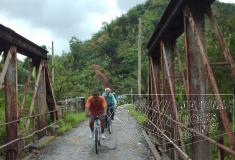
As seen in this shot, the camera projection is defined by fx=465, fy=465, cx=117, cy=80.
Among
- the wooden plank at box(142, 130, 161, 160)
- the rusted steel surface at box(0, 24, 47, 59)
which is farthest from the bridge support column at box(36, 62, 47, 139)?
the wooden plank at box(142, 130, 161, 160)

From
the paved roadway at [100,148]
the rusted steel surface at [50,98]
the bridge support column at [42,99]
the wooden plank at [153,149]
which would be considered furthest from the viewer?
the rusted steel surface at [50,98]

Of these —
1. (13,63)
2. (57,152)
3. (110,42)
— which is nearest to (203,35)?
(13,63)

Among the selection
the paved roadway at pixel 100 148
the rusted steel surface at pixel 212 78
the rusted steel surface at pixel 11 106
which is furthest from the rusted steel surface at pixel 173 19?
the rusted steel surface at pixel 11 106

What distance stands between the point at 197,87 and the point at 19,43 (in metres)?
5.63


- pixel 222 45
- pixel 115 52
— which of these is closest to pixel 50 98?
pixel 222 45

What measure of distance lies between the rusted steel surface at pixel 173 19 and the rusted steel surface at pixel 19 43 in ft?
11.9

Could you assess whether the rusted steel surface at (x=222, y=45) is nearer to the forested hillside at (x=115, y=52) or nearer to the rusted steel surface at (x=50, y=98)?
the rusted steel surface at (x=50, y=98)

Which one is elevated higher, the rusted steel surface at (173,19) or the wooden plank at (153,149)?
the rusted steel surface at (173,19)

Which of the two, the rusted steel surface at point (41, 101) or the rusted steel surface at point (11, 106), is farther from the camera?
the rusted steel surface at point (41, 101)

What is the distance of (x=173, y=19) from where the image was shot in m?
9.91

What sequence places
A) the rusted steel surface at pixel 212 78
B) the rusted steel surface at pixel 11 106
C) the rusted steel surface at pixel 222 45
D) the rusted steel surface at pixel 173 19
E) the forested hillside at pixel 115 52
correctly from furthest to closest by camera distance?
the forested hillside at pixel 115 52
the rusted steel surface at pixel 11 106
the rusted steel surface at pixel 173 19
the rusted steel surface at pixel 222 45
the rusted steel surface at pixel 212 78

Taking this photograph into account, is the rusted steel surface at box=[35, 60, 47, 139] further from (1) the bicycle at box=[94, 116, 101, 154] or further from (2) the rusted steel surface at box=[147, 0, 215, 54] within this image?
(2) the rusted steel surface at box=[147, 0, 215, 54]

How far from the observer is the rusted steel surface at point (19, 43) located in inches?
421

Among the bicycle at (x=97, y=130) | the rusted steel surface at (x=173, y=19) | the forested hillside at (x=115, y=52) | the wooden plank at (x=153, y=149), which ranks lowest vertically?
the wooden plank at (x=153, y=149)
